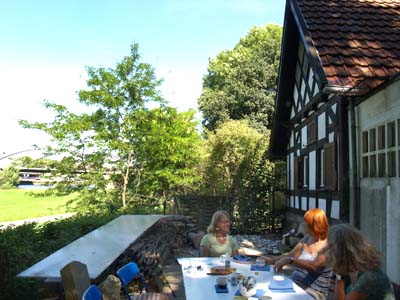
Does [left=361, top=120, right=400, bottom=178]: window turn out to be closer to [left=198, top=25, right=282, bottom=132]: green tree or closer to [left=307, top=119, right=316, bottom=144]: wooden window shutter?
[left=307, top=119, right=316, bottom=144]: wooden window shutter

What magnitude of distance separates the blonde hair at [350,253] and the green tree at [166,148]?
1170cm

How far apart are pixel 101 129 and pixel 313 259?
1134cm

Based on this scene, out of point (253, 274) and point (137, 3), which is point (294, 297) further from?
point (137, 3)

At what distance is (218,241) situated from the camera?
5.30 meters

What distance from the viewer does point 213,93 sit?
26.8 metres

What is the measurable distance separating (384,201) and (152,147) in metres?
9.45

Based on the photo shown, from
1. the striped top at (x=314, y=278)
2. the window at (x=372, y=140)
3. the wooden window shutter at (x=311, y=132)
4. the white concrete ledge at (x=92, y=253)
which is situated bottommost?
the striped top at (x=314, y=278)

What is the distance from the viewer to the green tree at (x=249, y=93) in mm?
25281

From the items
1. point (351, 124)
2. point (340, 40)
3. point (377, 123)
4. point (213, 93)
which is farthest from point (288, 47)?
point (213, 93)

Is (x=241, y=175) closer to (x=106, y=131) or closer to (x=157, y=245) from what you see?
(x=106, y=131)

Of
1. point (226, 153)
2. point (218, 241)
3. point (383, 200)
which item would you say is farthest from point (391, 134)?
point (226, 153)

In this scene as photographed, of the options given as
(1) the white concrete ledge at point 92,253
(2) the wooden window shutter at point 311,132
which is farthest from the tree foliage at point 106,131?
(1) the white concrete ledge at point 92,253

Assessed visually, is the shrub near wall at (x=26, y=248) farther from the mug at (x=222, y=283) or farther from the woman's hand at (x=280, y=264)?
the woman's hand at (x=280, y=264)

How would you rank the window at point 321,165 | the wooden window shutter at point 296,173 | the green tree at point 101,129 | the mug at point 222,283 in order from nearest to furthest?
the mug at point 222,283 → the window at point 321,165 → the wooden window shutter at point 296,173 → the green tree at point 101,129
